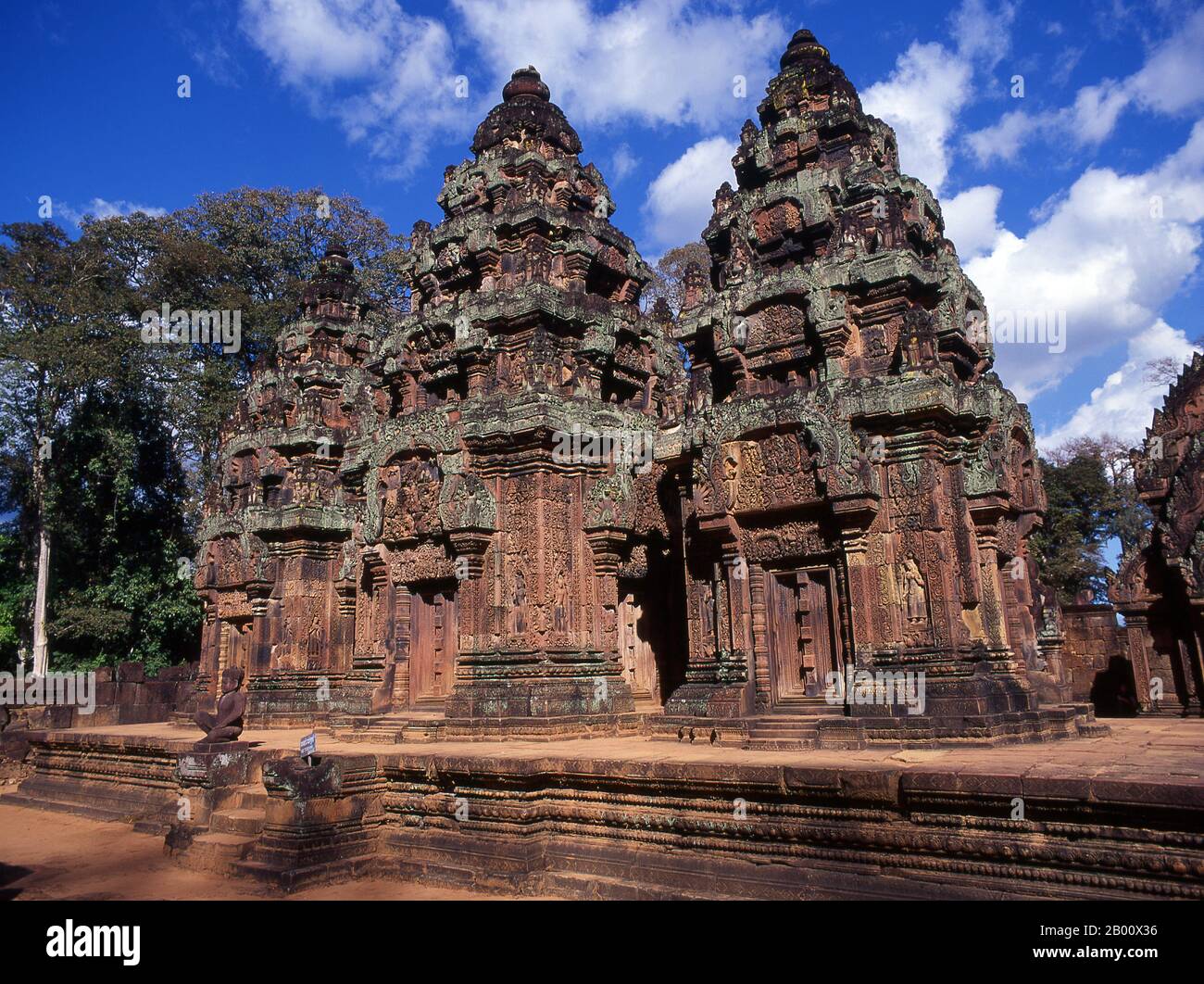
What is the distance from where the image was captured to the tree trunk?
23250 mm

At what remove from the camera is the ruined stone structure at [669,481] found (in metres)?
9.12

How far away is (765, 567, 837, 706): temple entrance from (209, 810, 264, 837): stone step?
17.5 ft

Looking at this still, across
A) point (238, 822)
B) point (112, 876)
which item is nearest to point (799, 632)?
point (238, 822)

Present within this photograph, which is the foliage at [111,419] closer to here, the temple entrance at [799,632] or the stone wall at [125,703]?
the stone wall at [125,703]

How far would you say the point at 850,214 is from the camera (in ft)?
33.8

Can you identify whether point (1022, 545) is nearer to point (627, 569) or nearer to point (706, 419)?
point (706, 419)

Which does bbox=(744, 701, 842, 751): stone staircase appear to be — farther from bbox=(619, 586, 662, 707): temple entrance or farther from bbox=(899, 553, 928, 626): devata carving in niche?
bbox=(619, 586, 662, 707): temple entrance

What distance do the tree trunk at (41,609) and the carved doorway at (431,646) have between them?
1581 centimetres

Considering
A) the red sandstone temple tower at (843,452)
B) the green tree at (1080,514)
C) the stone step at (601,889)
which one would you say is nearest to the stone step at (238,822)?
the stone step at (601,889)

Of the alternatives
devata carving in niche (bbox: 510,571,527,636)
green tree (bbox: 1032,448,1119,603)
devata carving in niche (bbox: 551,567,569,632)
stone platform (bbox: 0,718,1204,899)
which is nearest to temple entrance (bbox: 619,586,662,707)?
devata carving in niche (bbox: 551,567,569,632)

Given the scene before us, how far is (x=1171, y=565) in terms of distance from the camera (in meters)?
13.8

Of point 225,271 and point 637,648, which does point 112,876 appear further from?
point 225,271

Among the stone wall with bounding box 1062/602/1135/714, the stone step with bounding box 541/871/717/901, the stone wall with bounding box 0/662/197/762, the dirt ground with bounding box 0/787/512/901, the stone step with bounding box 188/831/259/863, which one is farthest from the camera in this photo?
the stone wall with bounding box 0/662/197/762

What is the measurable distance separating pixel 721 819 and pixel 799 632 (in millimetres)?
3760
